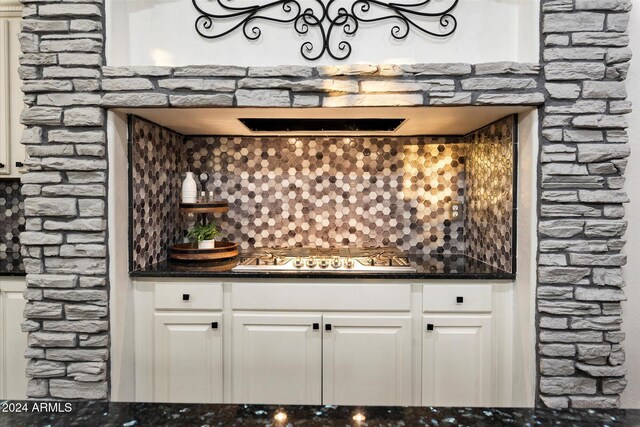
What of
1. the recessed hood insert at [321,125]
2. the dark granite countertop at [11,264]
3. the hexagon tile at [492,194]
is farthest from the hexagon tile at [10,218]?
the hexagon tile at [492,194]

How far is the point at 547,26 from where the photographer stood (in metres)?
1.90

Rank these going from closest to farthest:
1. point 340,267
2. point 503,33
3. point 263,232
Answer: point 503,33, point 340,267, point 263,232

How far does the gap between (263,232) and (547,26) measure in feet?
6.78

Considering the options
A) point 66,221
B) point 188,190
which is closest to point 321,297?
point 188,190

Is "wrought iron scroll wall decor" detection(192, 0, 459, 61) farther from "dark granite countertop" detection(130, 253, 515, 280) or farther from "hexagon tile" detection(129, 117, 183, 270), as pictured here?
"dark granite countertop" detection(130, 253, 515, 280)

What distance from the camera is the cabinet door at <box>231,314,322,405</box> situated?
2160mm

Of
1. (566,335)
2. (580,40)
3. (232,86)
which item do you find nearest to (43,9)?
(232,86)

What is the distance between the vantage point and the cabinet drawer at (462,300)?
2.16 meters

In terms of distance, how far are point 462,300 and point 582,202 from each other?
0.75m

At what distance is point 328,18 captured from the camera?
2.10 m

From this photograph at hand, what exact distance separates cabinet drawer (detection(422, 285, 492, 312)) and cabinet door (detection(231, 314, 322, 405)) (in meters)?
0.61

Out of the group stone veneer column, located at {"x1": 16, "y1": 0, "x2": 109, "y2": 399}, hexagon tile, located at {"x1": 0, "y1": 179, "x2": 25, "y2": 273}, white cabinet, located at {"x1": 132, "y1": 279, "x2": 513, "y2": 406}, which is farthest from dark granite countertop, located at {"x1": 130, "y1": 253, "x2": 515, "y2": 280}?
hexagon tile, located at {"x1": 0, "y1": 179, "x2": 25, "y2": 273}

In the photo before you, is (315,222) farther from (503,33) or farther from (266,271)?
(503,33)

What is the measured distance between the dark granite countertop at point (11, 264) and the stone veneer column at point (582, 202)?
2.90 meters
